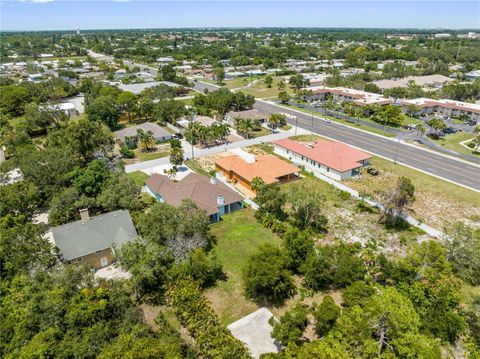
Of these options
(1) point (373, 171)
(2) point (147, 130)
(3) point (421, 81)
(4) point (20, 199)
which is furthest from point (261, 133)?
(3) point (421, 81)

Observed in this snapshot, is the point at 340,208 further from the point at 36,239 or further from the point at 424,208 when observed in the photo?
the point at 36,239

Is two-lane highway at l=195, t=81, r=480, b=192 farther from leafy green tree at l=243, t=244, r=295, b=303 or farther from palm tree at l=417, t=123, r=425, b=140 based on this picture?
leafy green tree at l=243, t=244, r=295, b=303

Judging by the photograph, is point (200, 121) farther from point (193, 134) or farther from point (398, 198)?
point (398, 198)

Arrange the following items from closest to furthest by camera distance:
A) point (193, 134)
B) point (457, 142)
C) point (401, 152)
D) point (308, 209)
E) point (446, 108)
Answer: point (308, 209) < point (401, 152) < point (193, 134) < point (457, 142) < point (446, 108)

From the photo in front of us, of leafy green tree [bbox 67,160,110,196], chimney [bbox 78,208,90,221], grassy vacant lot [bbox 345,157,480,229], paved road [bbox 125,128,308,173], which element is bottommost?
grassy vacant lot [bbox 345,157,480,229]

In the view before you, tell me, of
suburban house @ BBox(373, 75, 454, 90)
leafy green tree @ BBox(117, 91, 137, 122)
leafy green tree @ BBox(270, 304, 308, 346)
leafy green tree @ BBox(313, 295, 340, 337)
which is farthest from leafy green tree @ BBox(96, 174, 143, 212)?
suburban house @ BBox(373, 75, 454, 90)

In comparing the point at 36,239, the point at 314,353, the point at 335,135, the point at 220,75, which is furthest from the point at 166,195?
the point at 220,75
